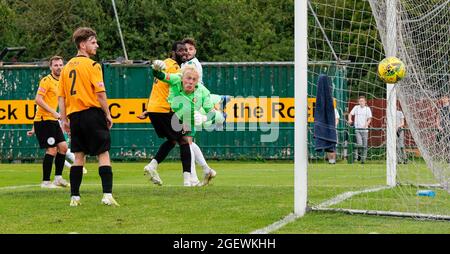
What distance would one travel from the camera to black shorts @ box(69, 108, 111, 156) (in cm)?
1117

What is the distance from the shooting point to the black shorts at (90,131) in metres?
11.2

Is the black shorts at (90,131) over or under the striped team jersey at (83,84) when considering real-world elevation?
under

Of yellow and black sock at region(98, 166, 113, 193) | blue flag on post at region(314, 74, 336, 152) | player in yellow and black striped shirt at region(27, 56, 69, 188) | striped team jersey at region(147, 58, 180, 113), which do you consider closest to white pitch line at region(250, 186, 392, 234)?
blue flag on post at region(314, 74, 336, 152)

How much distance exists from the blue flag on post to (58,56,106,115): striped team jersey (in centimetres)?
247

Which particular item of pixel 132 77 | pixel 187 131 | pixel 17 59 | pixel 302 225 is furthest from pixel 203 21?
pixel 302 225

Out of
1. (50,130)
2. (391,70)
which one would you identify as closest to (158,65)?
(50,130)

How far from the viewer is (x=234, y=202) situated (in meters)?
11.5

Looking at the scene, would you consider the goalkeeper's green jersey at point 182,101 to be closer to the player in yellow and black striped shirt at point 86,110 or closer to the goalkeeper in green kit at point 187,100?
the goalkeeper in green kit at point 187,100

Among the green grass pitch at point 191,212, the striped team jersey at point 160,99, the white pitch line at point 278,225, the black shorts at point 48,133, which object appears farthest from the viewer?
the black shorts at point 48,133

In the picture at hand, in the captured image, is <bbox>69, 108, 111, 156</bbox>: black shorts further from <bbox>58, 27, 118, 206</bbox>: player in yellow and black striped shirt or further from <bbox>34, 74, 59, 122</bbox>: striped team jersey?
<bbox>34, 74, 59, 122</bbox>: striped team jersey

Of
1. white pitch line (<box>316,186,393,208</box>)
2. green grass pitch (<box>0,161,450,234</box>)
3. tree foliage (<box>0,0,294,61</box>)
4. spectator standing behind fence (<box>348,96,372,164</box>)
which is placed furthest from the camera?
tree foliage (<box>0,0,294,61</box>)

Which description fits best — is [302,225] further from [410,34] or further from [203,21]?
[203,21]

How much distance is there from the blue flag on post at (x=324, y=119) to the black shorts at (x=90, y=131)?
2.38 metres

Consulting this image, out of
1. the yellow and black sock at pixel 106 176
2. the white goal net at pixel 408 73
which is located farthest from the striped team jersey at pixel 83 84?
the white goal net at pixel 408 73
